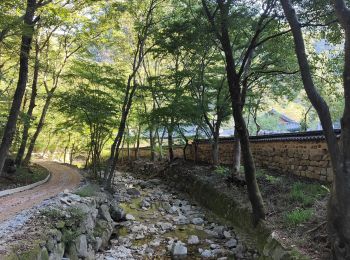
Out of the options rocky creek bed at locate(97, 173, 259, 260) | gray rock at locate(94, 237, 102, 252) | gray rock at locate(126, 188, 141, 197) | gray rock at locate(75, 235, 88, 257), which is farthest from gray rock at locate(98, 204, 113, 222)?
gray rock at locate(126, 188, 141, 197)

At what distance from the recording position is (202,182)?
509 inches

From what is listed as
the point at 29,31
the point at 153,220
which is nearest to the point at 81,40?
the point at 29,31

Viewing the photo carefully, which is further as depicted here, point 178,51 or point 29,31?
point 178,51

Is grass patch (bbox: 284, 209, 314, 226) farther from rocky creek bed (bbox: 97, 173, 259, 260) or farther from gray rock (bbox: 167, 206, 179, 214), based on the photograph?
gray rock (bbox: 167, 206, 179, 214)

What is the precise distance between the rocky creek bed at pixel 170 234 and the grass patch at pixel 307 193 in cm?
154

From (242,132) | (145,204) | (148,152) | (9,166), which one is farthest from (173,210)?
(148,152)

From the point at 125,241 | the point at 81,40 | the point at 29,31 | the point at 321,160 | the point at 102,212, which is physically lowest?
the point at 125,241

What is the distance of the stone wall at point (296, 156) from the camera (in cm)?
916

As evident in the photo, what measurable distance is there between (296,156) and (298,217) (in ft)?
15.1

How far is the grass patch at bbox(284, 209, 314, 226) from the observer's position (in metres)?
6.32

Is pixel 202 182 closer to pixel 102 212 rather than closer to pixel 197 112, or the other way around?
pixel 197 112

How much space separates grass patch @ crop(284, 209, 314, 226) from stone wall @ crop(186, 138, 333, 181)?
261cm

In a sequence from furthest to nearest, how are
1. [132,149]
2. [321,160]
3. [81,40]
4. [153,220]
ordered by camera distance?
[132,149] < [81,40] < [153,220] < [321,160]

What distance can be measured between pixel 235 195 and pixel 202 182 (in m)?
3.22
